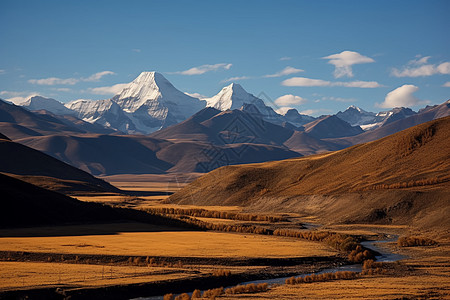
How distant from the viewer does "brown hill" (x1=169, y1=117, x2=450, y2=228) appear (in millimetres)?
96562

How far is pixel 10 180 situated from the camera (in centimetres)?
9656

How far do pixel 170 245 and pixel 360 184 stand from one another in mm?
71515

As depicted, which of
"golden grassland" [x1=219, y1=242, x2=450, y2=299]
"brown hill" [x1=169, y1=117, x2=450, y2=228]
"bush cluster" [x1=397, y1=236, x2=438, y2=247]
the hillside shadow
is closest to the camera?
"golden grassland" [x1=219, y1=242, x2=450, y2=299]

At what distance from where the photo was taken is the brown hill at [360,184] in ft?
317

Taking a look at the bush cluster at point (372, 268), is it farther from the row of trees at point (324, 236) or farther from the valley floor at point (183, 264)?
the row of trees at point (324, 236)

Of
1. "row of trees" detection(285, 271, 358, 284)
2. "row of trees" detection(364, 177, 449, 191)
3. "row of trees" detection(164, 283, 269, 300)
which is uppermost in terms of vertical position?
"row of trees" detection(364, 177, 449, 191)

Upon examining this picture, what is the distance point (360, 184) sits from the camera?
126000 millimetres

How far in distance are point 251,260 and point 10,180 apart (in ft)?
186

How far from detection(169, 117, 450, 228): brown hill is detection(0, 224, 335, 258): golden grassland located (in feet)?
89.5

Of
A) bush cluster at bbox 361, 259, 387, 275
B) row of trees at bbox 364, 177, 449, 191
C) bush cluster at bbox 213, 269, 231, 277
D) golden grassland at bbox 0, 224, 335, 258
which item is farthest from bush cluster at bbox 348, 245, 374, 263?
row of trees at bbox 364, 177, 449, 191

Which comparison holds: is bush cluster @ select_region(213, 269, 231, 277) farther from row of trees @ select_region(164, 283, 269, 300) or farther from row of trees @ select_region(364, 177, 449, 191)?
row of trees @ select_region(364, 177, 449, 191)

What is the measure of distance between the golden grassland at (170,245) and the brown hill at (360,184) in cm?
2727

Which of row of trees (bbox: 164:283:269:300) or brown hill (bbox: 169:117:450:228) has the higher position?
brown hill (bbox: 169:117:450:228)

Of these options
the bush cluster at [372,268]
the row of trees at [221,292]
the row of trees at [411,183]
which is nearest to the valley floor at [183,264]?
the row of trees at [221,292]
